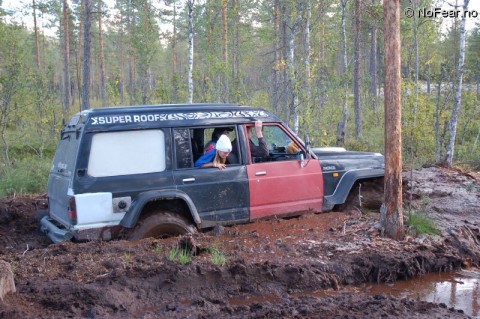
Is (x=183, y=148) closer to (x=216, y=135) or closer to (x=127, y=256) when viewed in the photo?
(x=216, y=135)

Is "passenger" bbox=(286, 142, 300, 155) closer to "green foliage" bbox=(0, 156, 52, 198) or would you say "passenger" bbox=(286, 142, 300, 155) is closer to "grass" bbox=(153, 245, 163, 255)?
"grass" bbox=(153, 245, 163, 255)

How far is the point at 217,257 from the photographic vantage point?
538 cm

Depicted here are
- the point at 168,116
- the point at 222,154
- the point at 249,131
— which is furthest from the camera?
the point at 249,131

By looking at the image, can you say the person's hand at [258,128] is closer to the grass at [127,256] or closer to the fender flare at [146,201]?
the fender flare at [146,201]

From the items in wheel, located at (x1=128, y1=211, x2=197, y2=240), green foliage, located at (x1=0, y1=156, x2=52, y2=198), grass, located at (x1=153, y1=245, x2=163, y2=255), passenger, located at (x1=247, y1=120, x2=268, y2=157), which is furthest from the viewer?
green foliage, located at (x1=0, y1=156, x2=52, y2=198)

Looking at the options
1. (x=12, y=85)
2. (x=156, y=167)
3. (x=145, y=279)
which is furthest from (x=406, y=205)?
(x=12, y=85)

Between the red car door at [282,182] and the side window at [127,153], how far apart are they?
1.32 meters

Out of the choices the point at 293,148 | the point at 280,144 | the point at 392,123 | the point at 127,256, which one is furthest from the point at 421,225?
the point at 127,256

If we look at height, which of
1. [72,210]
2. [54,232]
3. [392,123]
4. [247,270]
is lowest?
[247,270]

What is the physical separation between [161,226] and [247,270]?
149cm

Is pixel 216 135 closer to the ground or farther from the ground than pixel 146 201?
farther from the ground

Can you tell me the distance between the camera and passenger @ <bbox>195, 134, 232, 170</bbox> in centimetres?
661

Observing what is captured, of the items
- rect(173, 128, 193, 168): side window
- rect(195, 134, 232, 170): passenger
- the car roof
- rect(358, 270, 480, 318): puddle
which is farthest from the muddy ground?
the car roof

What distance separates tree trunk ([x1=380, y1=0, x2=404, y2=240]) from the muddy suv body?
38.6 inches
